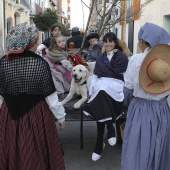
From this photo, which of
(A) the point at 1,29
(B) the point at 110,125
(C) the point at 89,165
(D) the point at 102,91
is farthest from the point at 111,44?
(A) the point at 1,29

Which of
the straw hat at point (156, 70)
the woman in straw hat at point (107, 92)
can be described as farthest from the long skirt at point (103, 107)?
the straw hat at point (156, 70)

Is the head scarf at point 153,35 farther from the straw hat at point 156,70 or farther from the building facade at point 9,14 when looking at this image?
the building facade at point 9,14

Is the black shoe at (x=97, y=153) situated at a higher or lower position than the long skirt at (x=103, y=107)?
lower

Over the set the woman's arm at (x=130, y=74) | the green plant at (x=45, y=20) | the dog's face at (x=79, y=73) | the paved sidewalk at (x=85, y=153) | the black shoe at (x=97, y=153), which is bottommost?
the paved sidewalk at (x=85, y=153)

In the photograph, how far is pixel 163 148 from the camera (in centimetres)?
295

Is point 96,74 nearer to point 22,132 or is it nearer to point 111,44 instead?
point 111,44

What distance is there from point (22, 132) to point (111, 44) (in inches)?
79.1

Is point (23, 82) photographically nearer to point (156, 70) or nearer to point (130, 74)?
point (130, 74)

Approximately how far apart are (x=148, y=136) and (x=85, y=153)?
66.9 inches

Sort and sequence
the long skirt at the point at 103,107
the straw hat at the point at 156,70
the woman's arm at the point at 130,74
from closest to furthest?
the straw hat at the point at 156,70 → the woman's arm at the point at 130,74 → the long skirt at the point at 103,107

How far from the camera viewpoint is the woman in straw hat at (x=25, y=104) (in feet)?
8.66

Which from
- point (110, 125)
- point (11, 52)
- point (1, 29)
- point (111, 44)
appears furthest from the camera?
point (1, 29)

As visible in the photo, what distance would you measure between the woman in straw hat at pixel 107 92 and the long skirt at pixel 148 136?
2.86ft

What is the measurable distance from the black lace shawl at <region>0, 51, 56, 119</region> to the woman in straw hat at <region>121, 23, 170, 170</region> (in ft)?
2.73
